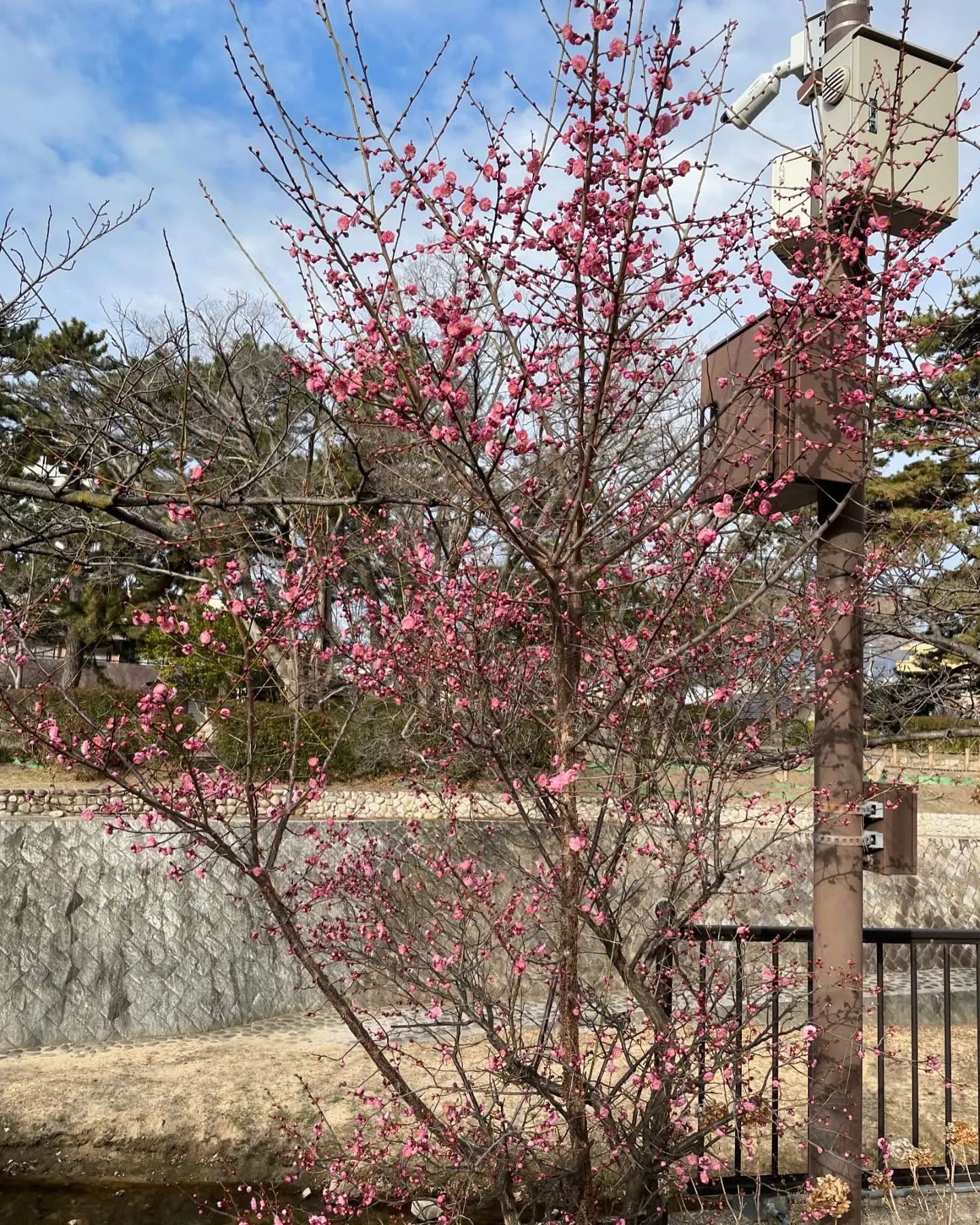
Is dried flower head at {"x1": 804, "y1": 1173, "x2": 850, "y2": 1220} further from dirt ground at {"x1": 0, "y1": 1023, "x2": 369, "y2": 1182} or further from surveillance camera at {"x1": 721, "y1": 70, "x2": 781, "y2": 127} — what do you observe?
dirt ground at {"x1": 0, "y1": 1023, "x2": 369, "y2": 1182}

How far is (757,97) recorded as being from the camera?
276cm

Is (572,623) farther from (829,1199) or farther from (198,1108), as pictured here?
(198,1108)

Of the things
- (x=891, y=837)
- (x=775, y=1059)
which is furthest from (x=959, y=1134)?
(x=891, y=837)

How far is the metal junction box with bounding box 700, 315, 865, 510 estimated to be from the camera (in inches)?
104

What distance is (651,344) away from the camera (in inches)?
103

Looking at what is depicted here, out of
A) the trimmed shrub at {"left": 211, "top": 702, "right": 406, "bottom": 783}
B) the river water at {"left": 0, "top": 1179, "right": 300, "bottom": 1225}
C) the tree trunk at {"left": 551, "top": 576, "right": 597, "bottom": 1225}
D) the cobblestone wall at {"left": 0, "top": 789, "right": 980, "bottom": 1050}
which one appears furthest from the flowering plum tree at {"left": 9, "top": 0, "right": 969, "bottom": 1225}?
the trimmed shrub at {"left": 211, "top": 702, "right": 406, "bottom": 783}

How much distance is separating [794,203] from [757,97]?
14.1 inches

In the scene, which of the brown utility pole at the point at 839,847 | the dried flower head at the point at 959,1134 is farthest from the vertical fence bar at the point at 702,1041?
the dried flower head at the point at 959,1134

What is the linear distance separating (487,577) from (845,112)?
2135 mm

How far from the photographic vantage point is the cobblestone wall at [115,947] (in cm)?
790

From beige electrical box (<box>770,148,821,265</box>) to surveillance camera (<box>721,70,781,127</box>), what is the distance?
0.52 feet

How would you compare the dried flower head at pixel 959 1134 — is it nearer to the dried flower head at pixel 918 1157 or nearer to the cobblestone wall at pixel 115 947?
the dried flower head at pixel 918 1157

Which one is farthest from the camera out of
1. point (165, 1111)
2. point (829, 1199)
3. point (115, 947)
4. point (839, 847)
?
point (115, 947)

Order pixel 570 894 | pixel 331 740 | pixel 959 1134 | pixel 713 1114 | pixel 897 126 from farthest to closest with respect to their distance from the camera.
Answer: pixel 331 740
pixel 959 1134
pixel 713 1114
pixel 897 126
pixel 570 894
